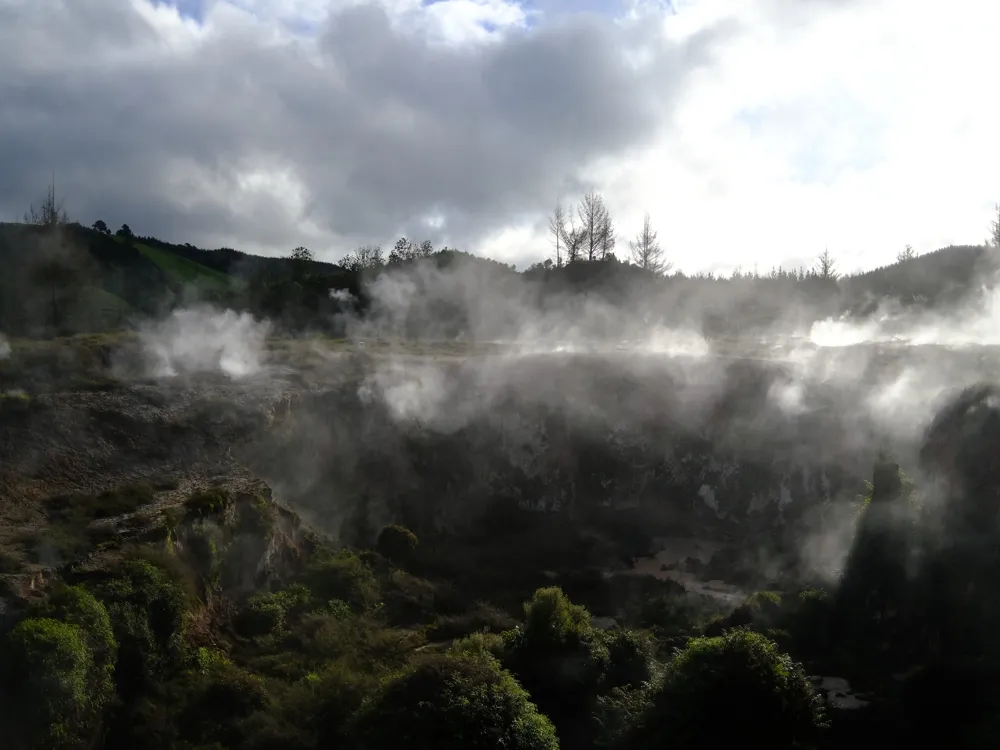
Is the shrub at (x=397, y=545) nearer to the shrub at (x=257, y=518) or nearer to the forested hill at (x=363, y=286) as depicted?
the shrub at (x=257, y=518)

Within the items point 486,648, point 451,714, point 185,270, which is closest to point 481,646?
point 486,648

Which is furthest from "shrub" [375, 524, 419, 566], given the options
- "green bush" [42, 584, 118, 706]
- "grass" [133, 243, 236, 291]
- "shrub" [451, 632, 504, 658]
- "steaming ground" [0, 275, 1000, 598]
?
"grass" [133, 243, 236, 291]

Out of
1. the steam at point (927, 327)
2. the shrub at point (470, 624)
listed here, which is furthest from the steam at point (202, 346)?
the steam at point (927, 327)

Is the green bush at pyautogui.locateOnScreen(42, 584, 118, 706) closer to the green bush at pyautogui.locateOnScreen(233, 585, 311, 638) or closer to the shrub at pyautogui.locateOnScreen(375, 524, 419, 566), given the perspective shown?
the green bush at pyautogui.locateOnScreen(233, 585, 311, 638)

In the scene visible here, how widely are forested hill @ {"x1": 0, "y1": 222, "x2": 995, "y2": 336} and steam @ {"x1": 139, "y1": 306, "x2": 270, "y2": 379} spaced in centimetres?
937

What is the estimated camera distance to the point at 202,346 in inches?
1319

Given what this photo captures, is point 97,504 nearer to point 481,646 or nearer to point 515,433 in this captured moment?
point 481,646

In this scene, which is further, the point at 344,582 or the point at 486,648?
the point at 344,582

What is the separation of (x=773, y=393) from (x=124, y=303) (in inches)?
1701

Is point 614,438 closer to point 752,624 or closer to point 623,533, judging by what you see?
point 623,533

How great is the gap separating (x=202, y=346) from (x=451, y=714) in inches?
966

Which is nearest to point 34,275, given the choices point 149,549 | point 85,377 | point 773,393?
point 85,377

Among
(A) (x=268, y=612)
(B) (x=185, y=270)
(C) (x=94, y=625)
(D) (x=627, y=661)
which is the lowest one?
(D) (x=627, y=661)

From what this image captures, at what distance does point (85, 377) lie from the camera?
28078 millimetres
